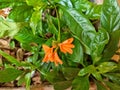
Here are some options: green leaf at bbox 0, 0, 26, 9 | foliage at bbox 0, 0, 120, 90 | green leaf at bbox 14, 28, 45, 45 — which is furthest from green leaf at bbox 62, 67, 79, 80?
green leaf at bbox 0, 0, 26, 9

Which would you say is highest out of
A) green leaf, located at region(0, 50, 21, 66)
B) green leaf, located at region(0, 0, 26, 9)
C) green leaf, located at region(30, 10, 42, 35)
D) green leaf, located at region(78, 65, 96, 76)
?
green leaf, located at region(0, 0, 26, 9)

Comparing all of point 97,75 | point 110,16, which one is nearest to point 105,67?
point 97,75

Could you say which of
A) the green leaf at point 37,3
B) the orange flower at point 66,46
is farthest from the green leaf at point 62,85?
the green leaf at point 37,3

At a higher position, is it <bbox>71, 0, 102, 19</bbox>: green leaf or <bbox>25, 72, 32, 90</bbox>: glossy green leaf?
<bbox>71, 0, 102, 19</bbox>: green leaf

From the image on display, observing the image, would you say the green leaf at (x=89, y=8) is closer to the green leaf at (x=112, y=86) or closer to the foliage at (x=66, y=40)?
the foliage at (x=66, y=40)

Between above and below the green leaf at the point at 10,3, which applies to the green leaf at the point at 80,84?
below

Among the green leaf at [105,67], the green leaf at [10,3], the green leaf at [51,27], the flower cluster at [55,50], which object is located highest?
the green leaf at [10,3]

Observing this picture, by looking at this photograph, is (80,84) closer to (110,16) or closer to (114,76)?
(114,76)

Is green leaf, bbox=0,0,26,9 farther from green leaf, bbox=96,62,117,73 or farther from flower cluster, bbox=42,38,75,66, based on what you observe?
green leaf, bbox=96,62,117,73
